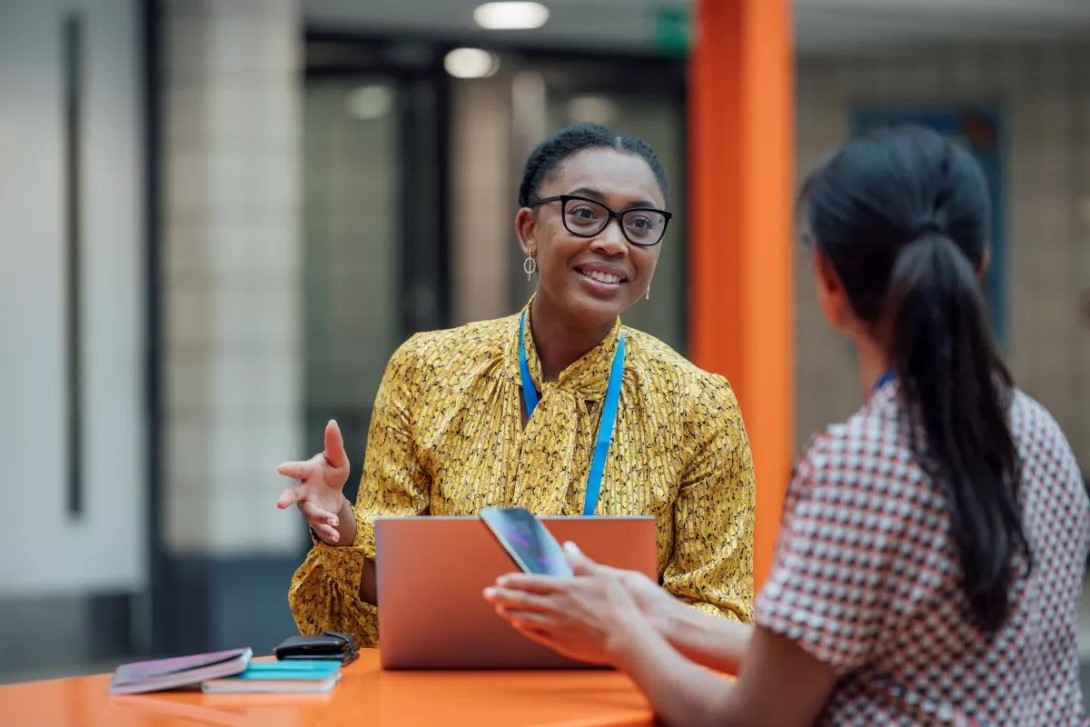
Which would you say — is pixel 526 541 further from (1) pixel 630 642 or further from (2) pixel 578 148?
(2) pixel 578 148

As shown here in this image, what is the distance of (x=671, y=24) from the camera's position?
6.28 metres

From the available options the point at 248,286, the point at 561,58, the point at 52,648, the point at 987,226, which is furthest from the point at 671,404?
the point at 561,58

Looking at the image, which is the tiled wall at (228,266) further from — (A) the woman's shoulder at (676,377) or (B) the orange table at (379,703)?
(B) the orange table at (379,703)

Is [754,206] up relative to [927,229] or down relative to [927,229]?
up

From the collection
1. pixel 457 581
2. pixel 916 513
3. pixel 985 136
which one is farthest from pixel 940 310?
pixel 985 136

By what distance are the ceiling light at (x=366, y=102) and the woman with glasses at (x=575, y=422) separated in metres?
4.26

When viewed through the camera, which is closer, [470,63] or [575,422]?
[575,422]

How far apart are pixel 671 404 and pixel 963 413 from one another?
933mm

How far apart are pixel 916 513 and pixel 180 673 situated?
3.21ft

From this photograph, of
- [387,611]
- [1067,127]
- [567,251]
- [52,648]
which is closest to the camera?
[387,611]

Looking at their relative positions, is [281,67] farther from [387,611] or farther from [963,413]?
[963,413]

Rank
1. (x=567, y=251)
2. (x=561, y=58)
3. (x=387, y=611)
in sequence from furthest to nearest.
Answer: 1. (x=561, y=58)
2. (x=567, y=251)
3. (x=387, y=611)

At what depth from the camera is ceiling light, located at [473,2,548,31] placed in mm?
6199

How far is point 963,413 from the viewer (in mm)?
1543
